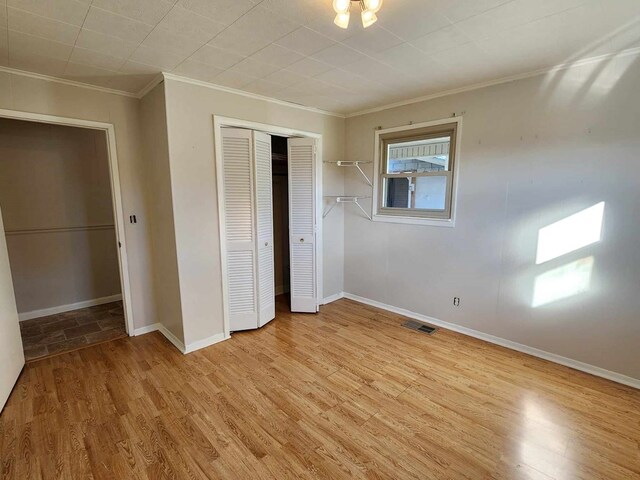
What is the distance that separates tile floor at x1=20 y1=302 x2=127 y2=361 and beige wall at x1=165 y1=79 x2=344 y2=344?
1.12 metres

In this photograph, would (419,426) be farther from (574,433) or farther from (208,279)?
(208,279)

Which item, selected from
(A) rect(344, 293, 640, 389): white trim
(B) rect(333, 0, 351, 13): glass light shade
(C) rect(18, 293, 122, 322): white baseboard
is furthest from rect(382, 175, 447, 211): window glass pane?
(C) rect(18, 293, 122, 322): white baseboard

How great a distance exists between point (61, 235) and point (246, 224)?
2.66 m

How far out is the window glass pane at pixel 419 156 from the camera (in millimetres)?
3352

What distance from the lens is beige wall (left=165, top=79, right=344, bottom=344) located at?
2.72m

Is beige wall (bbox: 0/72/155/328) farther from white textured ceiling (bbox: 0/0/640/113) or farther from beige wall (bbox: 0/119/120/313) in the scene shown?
beige wall (bbox: 0/119/120/313)

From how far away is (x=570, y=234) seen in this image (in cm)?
257

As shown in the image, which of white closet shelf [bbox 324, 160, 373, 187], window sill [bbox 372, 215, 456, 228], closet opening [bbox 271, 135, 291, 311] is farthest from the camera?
closet opening [bbox 271, 135, 291, 311]

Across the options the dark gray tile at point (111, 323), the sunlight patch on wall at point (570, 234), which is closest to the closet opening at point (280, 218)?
the dark gray tile at point (111, 323)

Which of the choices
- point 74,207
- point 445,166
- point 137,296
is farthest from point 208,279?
point 445,166

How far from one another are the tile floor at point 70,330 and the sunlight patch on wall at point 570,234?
14.1 feet

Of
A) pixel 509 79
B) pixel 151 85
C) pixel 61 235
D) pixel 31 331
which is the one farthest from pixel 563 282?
pixel 61 235

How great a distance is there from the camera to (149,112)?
293cm

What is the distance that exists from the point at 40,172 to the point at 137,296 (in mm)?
2077
